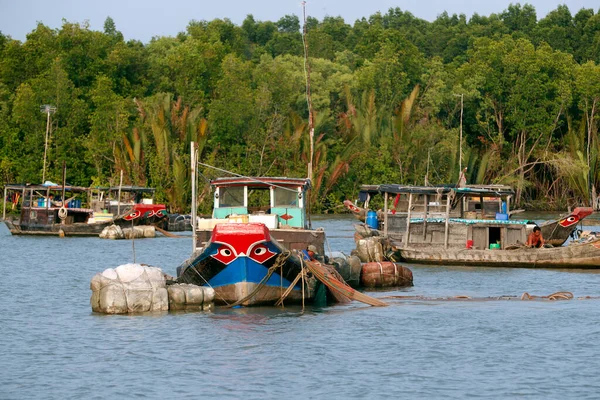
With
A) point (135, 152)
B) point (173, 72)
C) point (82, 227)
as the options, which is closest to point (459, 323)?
point (82, 227)

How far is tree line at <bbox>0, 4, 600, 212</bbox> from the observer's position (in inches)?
3046

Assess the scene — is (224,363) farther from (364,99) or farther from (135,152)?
(364,99)

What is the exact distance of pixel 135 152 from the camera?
76250 mm

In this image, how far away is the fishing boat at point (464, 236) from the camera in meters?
35.1

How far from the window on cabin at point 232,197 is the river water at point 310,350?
4427 mm

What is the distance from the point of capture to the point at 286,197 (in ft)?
91.4

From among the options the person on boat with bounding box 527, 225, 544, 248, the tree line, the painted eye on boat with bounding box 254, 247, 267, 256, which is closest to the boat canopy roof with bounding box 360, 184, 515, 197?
the person on boat with bounding box 527, 225, 544, 248

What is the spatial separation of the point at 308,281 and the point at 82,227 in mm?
32359

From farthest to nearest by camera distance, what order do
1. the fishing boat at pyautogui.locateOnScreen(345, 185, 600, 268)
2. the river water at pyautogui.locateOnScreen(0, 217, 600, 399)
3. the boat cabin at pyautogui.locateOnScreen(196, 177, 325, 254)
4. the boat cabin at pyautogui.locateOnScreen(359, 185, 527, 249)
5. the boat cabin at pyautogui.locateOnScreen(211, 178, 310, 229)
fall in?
the boat cabin at pyautogui.locateOnScreen(359, 185, 527, 249) < the fishing boat at pyautogui.locateOnScreen(345, 185, 600, 268) < the boat cabin at pyautogui.locateOnScreen(211, 178, 310, 229) < the boat cabin at pyautogui.locateOnScreen(196, 177, 325, 254) < the river water at pyautogui.locateOnScreen(0, 217, 600, 399)

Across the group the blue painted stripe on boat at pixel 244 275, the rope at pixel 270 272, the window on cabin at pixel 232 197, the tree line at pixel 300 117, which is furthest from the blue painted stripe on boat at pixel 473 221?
the tree line at pixel 300 117

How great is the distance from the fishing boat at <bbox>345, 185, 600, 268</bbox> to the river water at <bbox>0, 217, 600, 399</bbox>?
590cm

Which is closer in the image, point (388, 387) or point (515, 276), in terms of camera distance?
point (388, 387)

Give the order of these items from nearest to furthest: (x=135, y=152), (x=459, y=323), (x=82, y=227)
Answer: (x=459, y=323) → (x=82, y=227) → (x=135, y=152)

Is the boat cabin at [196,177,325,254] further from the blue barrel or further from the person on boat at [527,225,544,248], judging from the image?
the blue barrel
